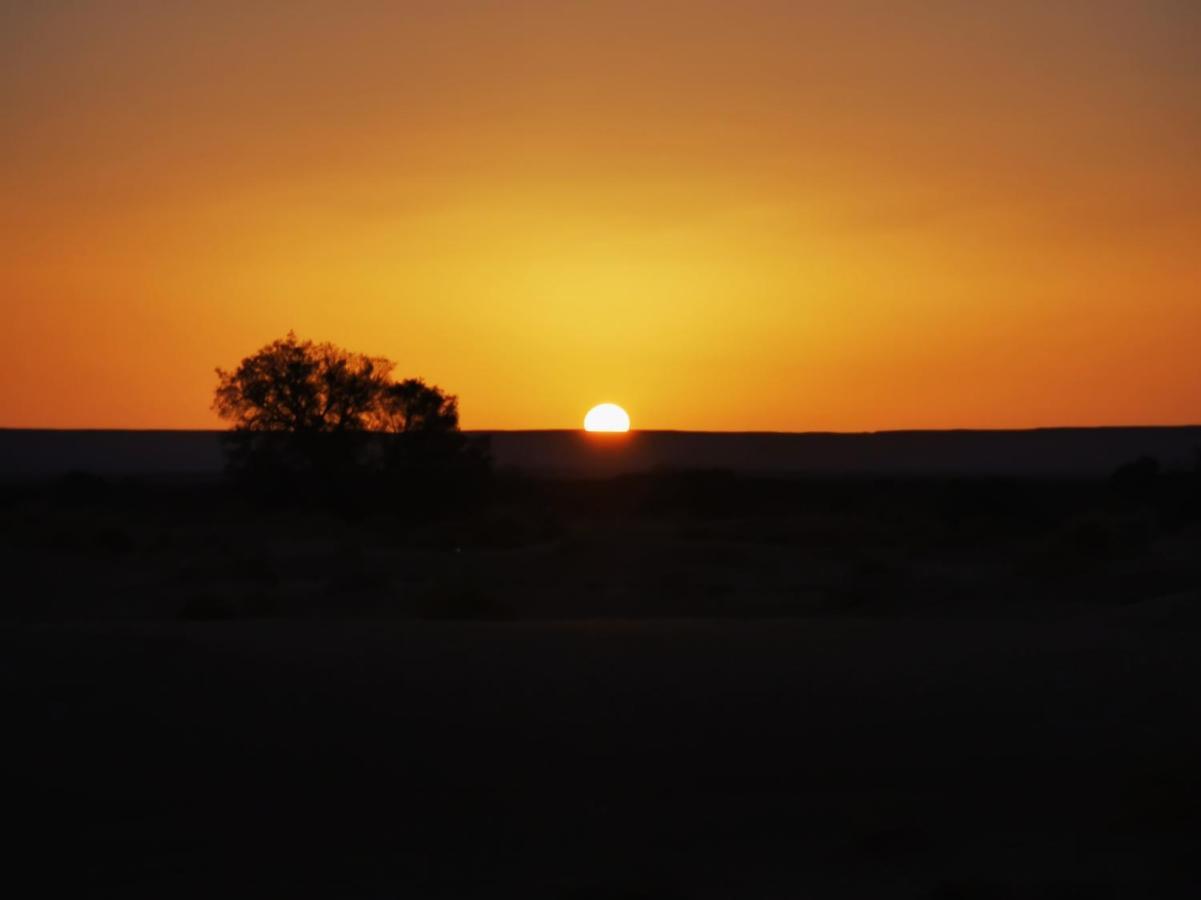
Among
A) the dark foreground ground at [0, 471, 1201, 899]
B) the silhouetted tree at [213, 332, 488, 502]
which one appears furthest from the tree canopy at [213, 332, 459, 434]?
the dark foreground ground at [0, 471, 1201, 899]

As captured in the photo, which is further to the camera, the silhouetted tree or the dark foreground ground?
the silhouetted tree

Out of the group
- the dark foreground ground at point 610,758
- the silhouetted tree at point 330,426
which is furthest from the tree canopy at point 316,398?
the dark foreground ground at point 610,758

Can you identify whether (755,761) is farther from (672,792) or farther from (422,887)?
(422,887)

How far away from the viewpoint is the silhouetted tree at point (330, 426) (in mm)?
59750

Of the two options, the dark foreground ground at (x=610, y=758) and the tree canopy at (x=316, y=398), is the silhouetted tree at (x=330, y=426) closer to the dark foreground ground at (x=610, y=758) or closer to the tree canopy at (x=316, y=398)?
the tree canopy at (x=316, y=398)

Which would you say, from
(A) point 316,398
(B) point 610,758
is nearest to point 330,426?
(A) point 316,398

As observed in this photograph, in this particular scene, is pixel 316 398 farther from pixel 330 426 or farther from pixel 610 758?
pixel 610 758

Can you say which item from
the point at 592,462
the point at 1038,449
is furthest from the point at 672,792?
the point at 1038,449

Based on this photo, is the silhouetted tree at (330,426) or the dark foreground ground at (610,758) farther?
the silhouetted tree at (330,426)

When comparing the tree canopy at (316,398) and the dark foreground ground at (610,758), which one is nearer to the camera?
the dark foreground ground at (610,758)

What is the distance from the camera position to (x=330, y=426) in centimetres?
6019

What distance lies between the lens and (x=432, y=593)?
28.7 m

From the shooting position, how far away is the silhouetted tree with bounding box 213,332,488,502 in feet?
196

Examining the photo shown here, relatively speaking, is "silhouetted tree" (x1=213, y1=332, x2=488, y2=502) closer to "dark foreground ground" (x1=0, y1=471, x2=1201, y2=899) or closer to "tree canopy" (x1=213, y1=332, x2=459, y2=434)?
"tree canopy" (x1=213, y1=332, x2=459, y2=434)
